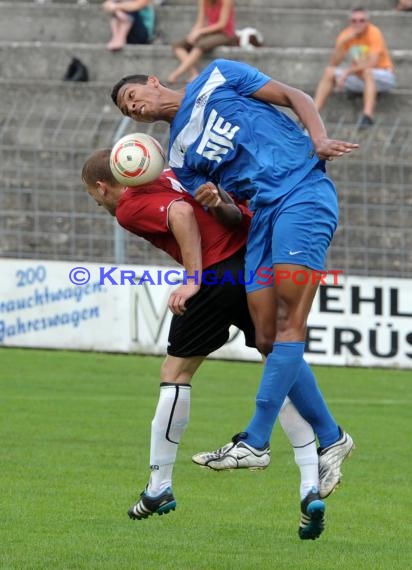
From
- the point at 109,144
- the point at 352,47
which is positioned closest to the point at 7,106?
the point at 109,144

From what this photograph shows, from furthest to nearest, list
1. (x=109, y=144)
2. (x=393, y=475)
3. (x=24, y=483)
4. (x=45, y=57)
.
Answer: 1. (x=45, y=57)
2. (x=109, y=144)
3. (x=393, y=475)
4. (x=24, y=483)

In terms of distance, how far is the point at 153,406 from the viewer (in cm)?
1338

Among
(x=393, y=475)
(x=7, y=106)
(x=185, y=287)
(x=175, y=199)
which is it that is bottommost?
(x=393, y=475)

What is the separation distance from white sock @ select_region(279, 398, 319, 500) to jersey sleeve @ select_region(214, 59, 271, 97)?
1690 mm

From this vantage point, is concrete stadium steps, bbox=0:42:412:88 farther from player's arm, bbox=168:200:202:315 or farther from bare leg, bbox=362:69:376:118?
player's arm, bbox=168:200:202:315

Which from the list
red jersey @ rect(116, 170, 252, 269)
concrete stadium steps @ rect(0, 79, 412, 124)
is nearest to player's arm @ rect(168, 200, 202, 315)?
red jersey @ rect(116, 170, 252, 269)

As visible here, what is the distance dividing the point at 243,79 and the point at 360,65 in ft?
35.9

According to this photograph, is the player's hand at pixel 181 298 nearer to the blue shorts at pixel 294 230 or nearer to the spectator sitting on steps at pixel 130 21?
→ the blue shorts at pixel 294 230

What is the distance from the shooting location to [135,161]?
7.52 m

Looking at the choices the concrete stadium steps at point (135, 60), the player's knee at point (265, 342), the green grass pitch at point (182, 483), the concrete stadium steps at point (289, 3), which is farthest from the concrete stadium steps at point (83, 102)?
the player's knee at point (265, 342)

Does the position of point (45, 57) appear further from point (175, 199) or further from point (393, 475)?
point (175, 199)

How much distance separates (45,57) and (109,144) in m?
4.74

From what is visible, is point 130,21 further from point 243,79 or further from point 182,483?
point 243,79

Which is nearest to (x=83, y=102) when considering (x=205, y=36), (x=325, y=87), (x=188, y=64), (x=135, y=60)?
(x=135, y=60)
